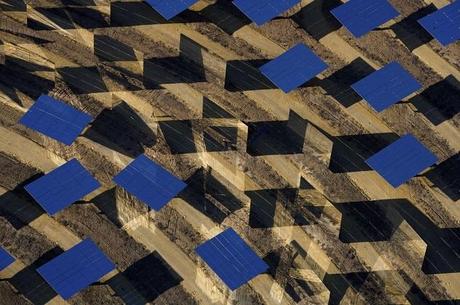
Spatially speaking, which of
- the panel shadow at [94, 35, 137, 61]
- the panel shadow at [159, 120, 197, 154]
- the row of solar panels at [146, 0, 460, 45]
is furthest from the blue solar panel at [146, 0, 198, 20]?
the panel shadow at [159, 120, 197, 154]

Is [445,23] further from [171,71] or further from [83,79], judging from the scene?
[83,79]

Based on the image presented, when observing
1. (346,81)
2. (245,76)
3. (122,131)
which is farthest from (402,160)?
(122,131)

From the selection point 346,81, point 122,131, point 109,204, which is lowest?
point 109,204

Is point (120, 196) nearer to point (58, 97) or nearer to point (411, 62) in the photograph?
point (58, 97)

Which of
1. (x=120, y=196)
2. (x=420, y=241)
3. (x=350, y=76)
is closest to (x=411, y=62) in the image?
(x=350, y=76)

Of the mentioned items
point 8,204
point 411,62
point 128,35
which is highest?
point 411,62

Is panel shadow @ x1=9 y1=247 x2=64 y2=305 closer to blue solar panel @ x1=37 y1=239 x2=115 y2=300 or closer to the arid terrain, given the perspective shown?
the arid terrain

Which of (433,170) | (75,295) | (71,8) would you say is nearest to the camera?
(75,295)
